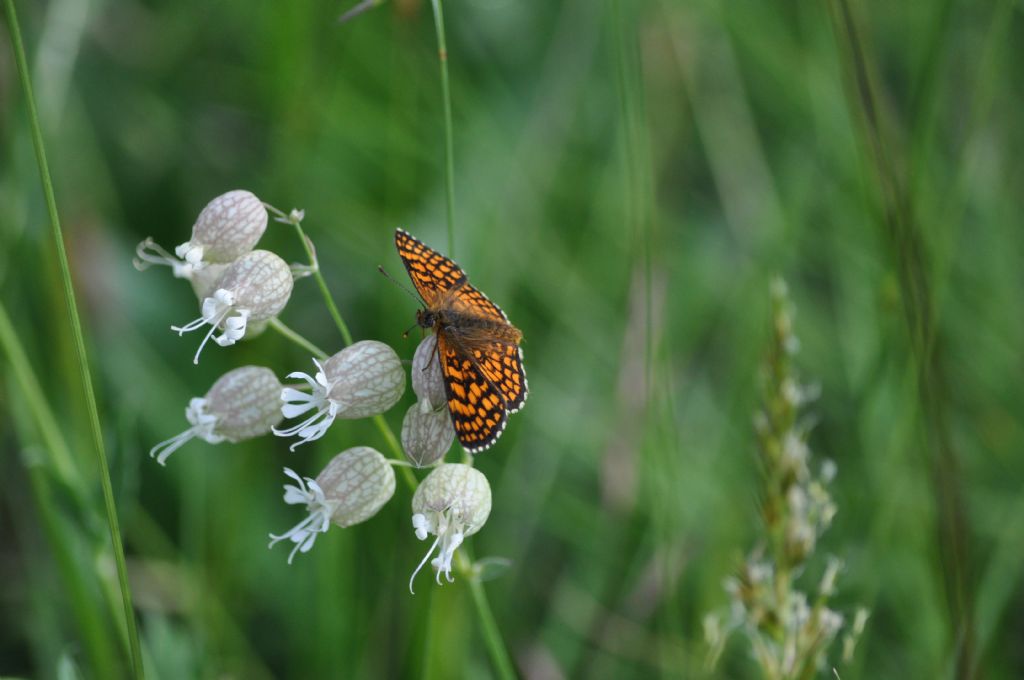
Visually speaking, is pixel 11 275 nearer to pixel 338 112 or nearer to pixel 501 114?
pixel 338 112

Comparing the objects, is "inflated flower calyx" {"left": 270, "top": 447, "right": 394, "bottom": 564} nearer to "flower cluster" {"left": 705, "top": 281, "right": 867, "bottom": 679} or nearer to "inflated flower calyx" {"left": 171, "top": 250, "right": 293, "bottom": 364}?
"inflated flower calyx" {"left": 171, "top": 250, "right": 293, "bottom": 364}

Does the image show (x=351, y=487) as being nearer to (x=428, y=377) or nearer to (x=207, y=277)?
(x=428, y=377)

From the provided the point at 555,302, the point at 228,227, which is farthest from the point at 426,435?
the point at 555,302

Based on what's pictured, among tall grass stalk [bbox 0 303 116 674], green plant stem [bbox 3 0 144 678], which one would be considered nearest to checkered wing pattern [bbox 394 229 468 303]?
green plant stem [bbox 3 0 144 678]

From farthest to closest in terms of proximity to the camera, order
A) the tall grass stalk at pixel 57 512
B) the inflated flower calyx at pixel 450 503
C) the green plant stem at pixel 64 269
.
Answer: the tall grass stalk at pixel 57 512, the inflated flower calyx at pixel 450 503, the green plant stem at pixel 64 269

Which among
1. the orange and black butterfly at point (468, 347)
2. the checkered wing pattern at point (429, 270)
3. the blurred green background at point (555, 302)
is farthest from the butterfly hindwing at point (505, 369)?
the blurred green background at point (555, 302)

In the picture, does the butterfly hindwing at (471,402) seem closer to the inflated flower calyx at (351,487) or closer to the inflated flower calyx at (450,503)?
the inflated flower calyx at (450,503)

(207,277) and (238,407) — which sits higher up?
(207,277)
